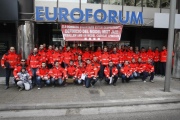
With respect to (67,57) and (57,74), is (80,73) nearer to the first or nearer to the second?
(57,74)

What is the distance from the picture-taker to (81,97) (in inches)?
223

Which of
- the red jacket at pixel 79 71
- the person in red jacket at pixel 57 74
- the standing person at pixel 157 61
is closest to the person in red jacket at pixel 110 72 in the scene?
the red jacket at pixel 79 71

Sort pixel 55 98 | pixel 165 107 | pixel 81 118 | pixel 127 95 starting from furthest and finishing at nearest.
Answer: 1. pixel 127 95
2. pixel 55 98
3. pixel 165 107
4. pixel 81 118

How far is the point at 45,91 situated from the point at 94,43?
557 centimetres

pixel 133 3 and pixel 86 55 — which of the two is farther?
pixel 133 3

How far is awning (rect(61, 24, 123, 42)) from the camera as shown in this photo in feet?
25.1

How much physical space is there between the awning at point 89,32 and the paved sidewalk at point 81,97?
281cm

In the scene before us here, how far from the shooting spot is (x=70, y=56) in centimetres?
812

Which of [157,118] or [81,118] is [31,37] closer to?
[81,118]

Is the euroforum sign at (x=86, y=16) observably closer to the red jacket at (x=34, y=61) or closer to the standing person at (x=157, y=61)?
the red jacket at (x=34, y=61)

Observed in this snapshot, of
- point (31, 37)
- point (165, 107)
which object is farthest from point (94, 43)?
point (165, 107)

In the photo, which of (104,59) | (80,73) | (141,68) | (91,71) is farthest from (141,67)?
(80,73)

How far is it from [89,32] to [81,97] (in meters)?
3.89

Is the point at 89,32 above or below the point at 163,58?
above
